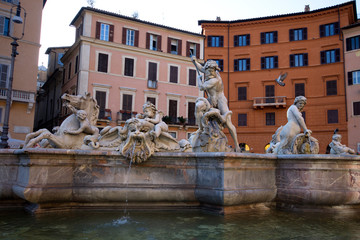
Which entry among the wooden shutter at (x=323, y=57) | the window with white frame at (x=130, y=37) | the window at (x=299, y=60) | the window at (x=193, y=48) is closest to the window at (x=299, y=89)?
the window at (x=299, y=60)

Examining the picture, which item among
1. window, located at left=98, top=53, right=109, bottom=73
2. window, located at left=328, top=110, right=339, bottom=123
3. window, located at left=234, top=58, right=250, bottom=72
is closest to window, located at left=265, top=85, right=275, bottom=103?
window, located at left=234, top=58, right=250, bottom=72

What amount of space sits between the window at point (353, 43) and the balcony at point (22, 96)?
2843cm

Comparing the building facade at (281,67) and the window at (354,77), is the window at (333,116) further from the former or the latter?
the window at (354,77)

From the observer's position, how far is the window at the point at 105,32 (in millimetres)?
30516

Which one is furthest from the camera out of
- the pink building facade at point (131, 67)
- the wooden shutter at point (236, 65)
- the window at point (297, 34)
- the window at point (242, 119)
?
the wooden shutter at point (236, 65)

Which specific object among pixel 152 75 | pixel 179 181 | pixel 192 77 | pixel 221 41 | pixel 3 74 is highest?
pixel 221 41

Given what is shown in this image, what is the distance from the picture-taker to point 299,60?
33.4 meters

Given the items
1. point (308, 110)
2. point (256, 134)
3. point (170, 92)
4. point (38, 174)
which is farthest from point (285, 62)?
point (38, 174)

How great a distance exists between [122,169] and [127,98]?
2631 centimetres

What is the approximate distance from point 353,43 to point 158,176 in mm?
30967

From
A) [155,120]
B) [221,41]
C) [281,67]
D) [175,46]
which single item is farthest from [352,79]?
[155,120]

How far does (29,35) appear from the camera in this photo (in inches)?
1046

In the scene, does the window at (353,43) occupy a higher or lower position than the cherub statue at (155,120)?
higher

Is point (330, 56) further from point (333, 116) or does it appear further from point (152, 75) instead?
point (152, 75)
